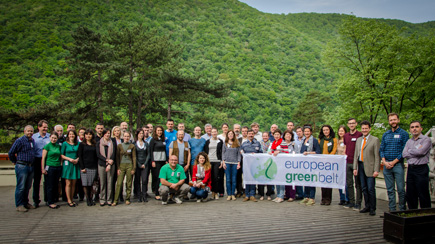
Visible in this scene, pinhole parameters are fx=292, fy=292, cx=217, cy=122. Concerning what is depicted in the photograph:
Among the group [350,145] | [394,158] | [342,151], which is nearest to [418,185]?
[394,158]

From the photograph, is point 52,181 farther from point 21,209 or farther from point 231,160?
point 231,160

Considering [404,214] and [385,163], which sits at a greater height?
[385,163]

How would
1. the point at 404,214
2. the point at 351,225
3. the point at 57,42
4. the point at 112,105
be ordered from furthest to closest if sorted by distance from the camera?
1. the point at 57,42
2. the point at 112,105
3. the point at 351,225
4. the point at 404,214

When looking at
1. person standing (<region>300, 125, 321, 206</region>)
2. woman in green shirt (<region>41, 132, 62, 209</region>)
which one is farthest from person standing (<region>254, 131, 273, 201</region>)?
woman in green shirt (<region>41, 132, 62, 209</region>)

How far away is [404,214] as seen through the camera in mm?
4625

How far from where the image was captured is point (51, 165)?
267 inches

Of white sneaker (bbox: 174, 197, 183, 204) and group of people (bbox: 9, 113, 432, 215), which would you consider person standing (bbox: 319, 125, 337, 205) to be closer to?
group of people (bbox: 9, 113, 432, 215)

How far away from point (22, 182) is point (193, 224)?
4018mm

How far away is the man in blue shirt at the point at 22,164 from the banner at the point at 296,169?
505cm

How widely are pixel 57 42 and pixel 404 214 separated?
47.7m

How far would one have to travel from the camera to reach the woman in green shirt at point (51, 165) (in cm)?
672

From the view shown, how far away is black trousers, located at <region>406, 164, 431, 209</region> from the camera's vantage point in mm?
5312

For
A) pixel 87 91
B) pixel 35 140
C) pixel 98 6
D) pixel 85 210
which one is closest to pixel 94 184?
pixel 85 210

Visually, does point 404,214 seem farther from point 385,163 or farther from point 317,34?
point 317,34
